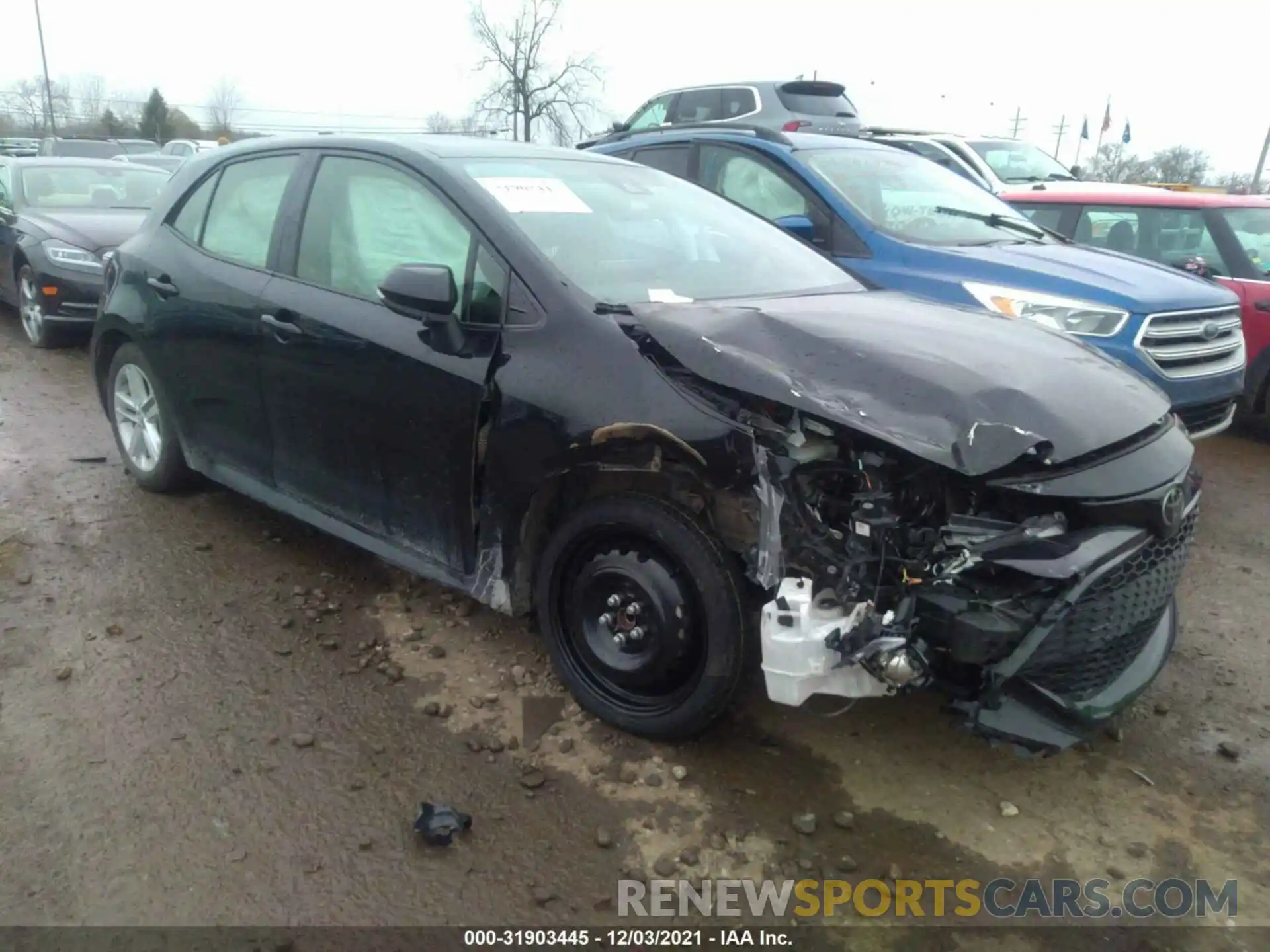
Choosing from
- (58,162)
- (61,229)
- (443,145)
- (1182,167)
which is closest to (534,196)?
(443,145)

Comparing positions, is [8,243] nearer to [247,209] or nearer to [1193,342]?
[247,209]

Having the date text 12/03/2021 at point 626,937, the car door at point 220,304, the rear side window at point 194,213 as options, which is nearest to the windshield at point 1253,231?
the car door at point 220,304

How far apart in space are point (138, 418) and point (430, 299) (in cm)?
265

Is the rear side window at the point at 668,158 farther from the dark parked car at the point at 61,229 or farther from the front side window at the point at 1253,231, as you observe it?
the dark parked car at the point at 61,229

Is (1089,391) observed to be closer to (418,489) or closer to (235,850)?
(418,489)

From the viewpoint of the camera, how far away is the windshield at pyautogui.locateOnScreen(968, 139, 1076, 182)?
11.4 meters

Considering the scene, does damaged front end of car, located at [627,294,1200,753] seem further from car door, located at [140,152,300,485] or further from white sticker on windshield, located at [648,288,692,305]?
car door, located at [140,152,300,485]

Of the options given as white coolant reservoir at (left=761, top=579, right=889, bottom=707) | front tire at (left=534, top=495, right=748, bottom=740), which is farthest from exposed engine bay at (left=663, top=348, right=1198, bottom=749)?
front tire at (left=534, top=495, right=748, bottom=740)

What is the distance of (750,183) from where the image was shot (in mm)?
6141

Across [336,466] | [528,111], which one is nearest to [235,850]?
[336,466]

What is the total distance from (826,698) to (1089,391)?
128 cm

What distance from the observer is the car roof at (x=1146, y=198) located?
23.0ft

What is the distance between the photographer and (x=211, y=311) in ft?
13.3

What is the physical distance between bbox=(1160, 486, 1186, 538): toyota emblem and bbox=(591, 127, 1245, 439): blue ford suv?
8.16 feet
